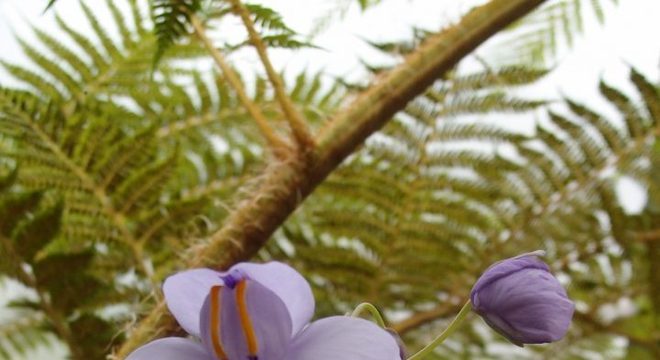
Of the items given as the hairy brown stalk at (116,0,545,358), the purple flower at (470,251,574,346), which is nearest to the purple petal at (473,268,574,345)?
the purple flower at (470,251,574,346)

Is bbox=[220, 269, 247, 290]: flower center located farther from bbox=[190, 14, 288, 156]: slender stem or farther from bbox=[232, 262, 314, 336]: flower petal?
bbox=[190, 14, 288, 156]: slender stem

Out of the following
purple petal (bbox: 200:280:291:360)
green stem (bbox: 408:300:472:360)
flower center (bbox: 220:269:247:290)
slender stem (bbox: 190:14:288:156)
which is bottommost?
green stem (bbox: 408:300:472:360)

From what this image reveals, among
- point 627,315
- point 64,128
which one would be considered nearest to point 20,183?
point 64,128

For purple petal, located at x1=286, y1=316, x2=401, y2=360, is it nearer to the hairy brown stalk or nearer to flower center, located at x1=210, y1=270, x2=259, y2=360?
flower center, located at x1=210, y1=270, x2=259, y2=360

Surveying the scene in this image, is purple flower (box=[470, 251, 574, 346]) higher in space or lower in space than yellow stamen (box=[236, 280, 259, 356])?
lower

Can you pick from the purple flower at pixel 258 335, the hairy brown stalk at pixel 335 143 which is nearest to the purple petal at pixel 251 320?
the purple flower at pixel 258 335

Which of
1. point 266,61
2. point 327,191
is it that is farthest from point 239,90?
point 327,191

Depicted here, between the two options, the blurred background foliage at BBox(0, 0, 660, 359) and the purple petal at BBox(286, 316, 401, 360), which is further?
the blurred background foliage at BBox(0, 0, 660, 359)

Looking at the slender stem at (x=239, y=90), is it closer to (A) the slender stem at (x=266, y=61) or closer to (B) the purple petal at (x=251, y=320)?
(A) the slender stem at (x=266, y=61)
